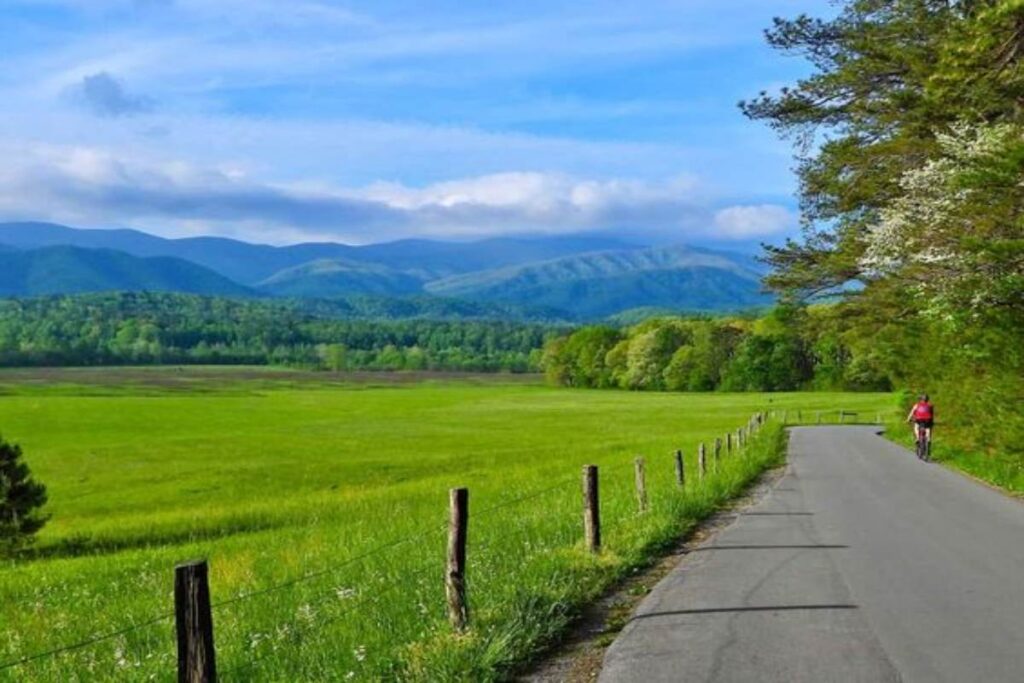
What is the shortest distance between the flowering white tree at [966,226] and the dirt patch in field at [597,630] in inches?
313

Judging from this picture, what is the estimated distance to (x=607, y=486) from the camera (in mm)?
24562

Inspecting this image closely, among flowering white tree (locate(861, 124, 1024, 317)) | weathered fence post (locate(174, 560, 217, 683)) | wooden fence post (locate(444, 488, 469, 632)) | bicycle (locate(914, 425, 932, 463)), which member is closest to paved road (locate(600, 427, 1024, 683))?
wooden fence post (locate(444, 488, 469, 632))

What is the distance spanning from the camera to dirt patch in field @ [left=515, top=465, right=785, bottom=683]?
303 inches

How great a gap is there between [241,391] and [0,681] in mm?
134158

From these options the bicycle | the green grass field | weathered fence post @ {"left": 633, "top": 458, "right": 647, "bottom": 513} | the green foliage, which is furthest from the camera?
the bicycle

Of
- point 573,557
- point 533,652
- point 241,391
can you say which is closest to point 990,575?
point 573,557

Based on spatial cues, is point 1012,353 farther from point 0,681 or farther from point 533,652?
point 0,681

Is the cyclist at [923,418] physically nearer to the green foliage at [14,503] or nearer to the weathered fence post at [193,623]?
the green foliage at [14,503]

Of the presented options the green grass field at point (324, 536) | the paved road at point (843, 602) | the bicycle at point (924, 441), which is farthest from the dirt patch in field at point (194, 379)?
the paved road at point (843, 602)

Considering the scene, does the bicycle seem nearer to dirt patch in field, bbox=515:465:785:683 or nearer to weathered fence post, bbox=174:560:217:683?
dirt patch in field, bbox=515:465:785:683

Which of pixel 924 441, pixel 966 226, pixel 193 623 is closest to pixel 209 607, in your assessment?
pixel 193 623

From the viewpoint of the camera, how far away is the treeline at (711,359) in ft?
430

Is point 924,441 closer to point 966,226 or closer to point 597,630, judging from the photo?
point 966,226

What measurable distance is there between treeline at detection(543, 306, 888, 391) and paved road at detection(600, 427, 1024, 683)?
104 metres
